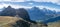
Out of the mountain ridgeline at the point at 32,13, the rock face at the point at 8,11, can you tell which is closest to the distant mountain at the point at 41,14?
the mountain ridgeline at the point at 32,13

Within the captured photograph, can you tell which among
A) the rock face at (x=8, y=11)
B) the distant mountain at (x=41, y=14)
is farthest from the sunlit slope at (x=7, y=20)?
the distant mountain at (x=41, y=14)

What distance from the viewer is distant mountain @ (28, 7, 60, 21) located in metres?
1.15

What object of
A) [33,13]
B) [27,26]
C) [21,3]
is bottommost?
[27,26]

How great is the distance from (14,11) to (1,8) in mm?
154

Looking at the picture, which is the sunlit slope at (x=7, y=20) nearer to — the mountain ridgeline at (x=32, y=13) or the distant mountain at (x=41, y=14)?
the mountain ridgeline at (x=32, y=13)

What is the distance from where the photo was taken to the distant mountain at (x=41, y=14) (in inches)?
45.3

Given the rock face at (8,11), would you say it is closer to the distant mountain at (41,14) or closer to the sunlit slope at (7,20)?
the sunlit slope at (7,20)

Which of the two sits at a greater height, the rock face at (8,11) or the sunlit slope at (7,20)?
the rock face at (8,11)

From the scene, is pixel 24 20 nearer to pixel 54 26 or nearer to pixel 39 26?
pixel 39 26

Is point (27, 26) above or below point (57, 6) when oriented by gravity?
below

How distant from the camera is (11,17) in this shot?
1.14m

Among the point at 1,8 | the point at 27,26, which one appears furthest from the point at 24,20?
the point at 1,8

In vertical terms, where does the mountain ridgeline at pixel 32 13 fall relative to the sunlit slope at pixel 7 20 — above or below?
above

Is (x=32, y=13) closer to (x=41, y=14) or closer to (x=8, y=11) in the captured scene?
(x=41, y=14)
